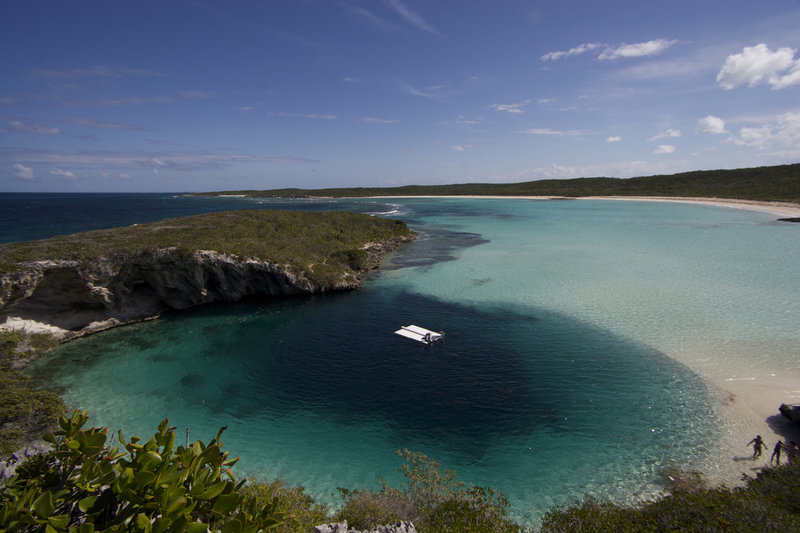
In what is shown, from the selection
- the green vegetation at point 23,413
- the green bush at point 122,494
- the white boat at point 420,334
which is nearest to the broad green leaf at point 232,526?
the green bush at point 122,494

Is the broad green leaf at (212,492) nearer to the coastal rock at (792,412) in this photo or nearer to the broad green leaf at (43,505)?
the broad green leaf at (43,505)

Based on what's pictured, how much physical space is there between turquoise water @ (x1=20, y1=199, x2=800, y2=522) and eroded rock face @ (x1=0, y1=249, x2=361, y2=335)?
7.35 feet

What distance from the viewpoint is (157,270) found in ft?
111

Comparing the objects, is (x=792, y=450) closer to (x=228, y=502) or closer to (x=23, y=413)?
(x=228, y=502)

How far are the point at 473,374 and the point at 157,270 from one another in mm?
30291

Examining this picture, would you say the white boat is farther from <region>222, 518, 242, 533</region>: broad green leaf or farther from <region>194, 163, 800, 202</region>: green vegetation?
<region>194, 163, 800, 202</region>: green vegetation

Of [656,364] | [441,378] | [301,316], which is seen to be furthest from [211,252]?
[656,364]

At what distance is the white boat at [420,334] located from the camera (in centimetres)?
2631

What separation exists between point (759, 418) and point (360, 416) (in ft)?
63.6

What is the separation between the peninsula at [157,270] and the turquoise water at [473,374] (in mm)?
2513

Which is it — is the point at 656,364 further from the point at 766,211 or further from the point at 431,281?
the point at 766,211

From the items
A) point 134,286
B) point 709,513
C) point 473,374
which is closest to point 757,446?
point 709,513

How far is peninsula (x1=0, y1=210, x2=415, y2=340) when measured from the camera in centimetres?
2805

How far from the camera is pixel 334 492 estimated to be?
14.6m
